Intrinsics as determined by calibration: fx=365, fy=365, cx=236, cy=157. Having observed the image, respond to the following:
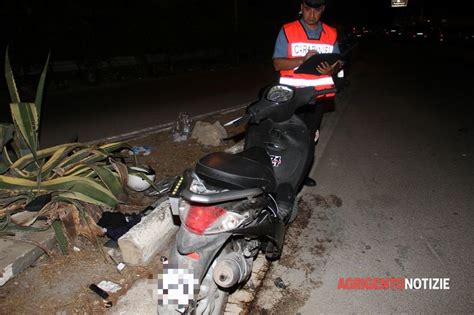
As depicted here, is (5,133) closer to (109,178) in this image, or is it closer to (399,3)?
(109,178)

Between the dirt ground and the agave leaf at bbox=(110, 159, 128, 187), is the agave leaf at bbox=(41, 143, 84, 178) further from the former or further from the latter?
the dirt ground

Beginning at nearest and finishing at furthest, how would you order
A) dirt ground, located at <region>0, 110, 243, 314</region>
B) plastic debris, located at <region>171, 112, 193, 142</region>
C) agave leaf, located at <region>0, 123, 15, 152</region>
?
dirt ground, located at <region>0, 110, 243, 314</region>, agave leaf, located at <region>0, 123, 15, 152</region>, plastic debris, located at <region>171, 112, 193, 142</region>

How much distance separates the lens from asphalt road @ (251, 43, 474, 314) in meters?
2.87

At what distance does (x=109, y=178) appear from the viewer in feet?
11.9

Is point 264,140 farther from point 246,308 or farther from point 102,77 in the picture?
point 102,77

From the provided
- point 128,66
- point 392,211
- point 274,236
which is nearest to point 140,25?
point 128,66

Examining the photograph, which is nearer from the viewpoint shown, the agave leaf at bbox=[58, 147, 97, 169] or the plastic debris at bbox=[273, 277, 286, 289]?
the plastic debris at bbox=[273, 277, 286, 289]

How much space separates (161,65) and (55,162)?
1051cm

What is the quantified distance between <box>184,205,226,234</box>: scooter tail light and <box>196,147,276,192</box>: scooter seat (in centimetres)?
16

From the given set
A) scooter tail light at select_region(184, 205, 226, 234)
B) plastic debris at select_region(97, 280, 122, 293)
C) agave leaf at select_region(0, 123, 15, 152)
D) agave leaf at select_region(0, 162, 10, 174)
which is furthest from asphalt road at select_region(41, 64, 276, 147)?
scooter tail light at select_region(184, 205, 226, 234)

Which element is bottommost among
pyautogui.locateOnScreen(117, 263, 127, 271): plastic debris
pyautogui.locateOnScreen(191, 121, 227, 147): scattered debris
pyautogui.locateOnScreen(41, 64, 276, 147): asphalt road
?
pyautogui.locateOnScreen(41, 64, 276, 147): asphalt road

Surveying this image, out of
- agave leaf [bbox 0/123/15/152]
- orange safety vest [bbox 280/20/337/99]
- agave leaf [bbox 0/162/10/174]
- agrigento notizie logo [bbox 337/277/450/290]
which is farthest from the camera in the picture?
orange safety vest [bbox 280/20/337/99]

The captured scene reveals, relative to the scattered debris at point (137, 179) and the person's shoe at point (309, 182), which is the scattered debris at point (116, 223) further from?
the person's shoe at point (309, 182)

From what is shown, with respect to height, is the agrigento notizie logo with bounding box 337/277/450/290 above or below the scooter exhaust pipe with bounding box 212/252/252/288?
below
